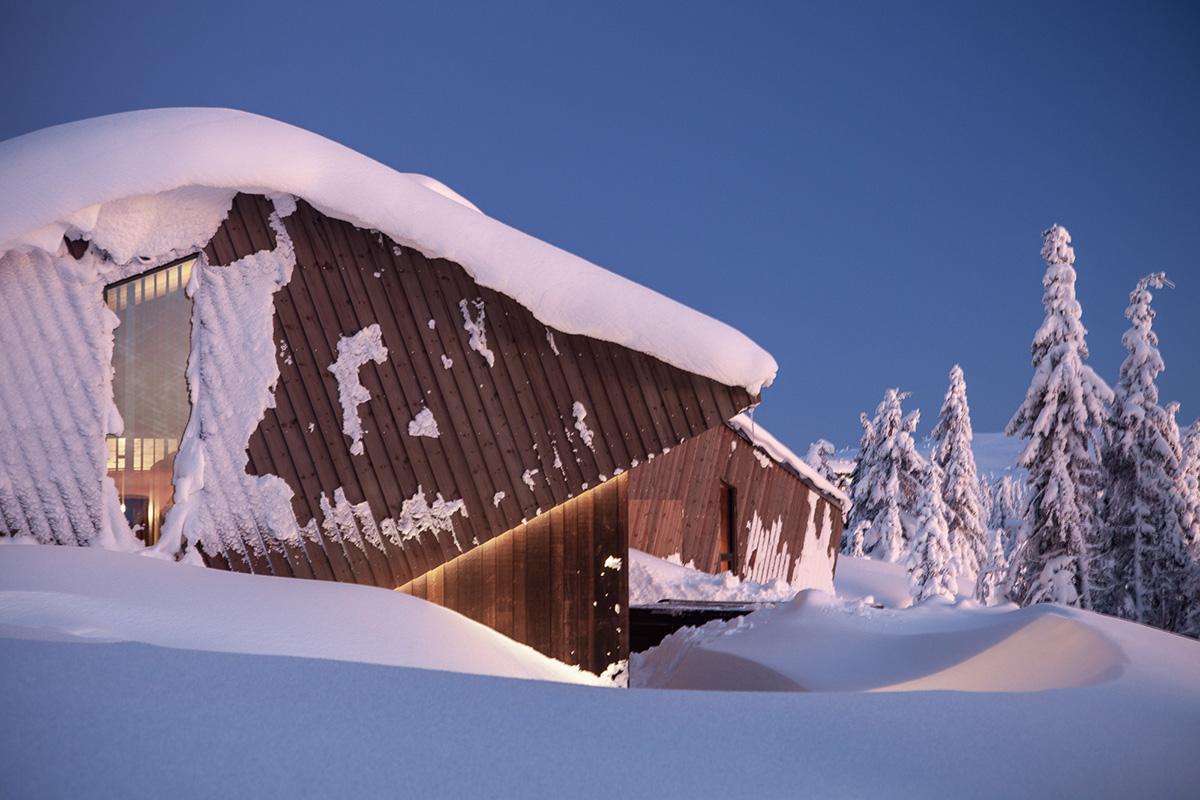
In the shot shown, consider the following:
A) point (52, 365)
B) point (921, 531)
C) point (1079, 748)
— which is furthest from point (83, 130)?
point (921, 531)

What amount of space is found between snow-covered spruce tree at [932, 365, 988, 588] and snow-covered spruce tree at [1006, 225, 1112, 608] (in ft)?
41.0

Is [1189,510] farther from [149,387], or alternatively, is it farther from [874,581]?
[149,387]

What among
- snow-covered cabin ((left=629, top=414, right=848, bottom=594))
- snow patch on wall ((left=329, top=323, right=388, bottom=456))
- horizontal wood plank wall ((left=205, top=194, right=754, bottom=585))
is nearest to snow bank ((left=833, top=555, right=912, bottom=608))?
snow-covered cabin ((left=629, top=414, right=848, bottom=594))

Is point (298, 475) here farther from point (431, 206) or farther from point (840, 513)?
point (840, 513)

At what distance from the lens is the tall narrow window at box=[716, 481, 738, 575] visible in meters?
20.6

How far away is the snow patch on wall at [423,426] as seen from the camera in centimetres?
871

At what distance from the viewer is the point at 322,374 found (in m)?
8.62

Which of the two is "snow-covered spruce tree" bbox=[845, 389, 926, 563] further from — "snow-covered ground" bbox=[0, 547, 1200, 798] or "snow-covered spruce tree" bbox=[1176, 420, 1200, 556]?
"snow-covered ground" bbox=[0, 547, 1200, 798]

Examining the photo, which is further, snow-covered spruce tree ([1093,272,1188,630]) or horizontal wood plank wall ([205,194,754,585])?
snow-covered spruce tree ([1093,272,1188,630])

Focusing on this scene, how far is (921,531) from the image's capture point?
3206 cm

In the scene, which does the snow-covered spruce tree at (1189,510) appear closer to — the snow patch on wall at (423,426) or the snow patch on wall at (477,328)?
the snow patch on wall at (477,328)

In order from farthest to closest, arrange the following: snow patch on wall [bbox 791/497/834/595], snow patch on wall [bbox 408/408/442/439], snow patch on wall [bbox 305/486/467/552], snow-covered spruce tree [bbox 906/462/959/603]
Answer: snow-covered spruce tree [bbox 906/462/959/603]
snow patch on wall [bbox 791/497/834/595]
snow patch on wall [bbox 408/408/442/439]
snow patch on wall [bbox 305/486/467/552]

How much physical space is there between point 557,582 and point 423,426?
6.80 feet

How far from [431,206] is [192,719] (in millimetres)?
6050
